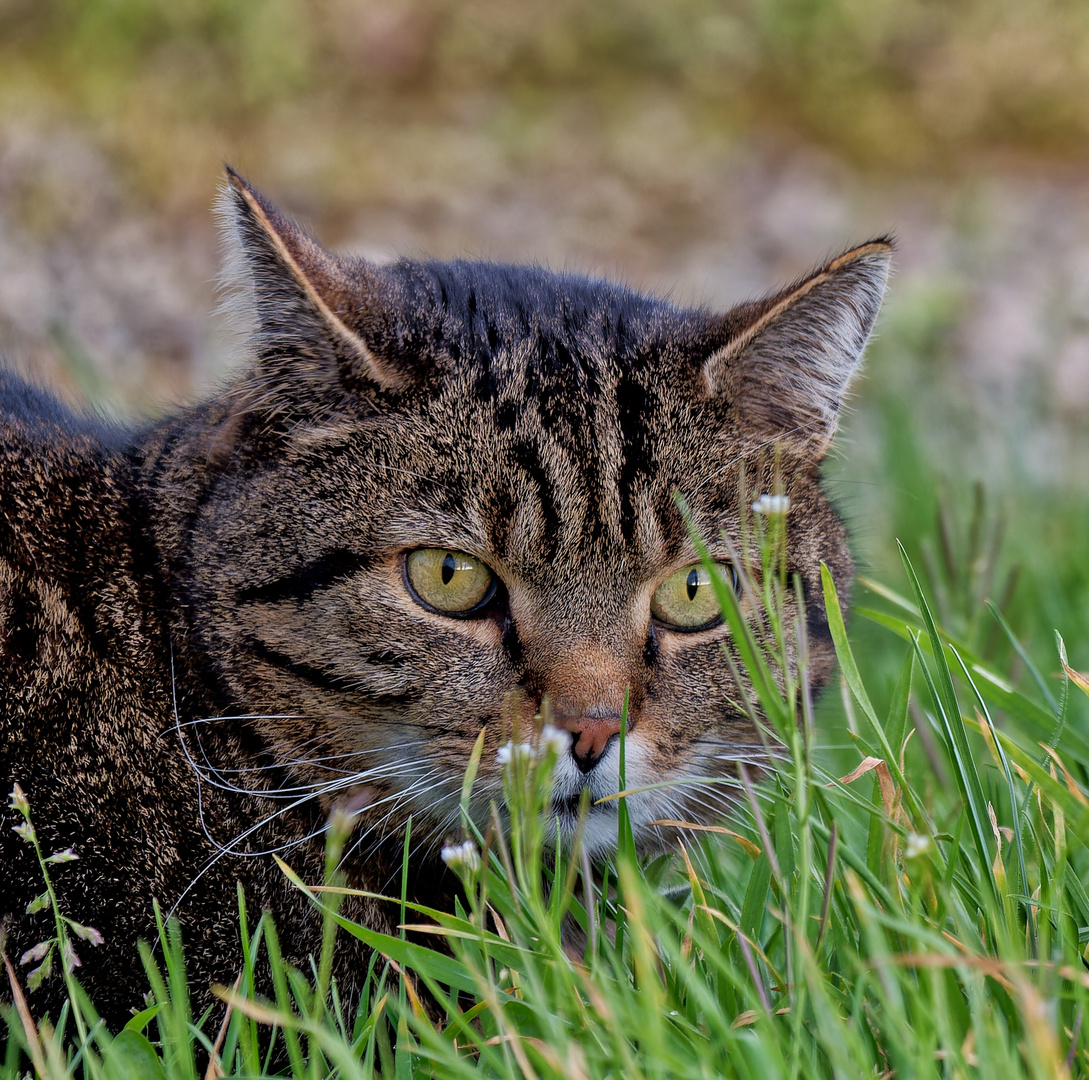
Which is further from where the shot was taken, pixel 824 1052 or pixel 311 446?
pixel 311 446

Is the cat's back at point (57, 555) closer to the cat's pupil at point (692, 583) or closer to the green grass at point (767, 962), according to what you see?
the green grass at point (767, 962)

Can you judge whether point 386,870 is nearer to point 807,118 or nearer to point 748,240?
point 748,240

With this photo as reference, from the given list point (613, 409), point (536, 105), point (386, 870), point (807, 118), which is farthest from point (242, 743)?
point (807, 118)

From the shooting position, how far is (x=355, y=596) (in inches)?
70.4

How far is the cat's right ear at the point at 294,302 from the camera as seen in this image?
1798 mm

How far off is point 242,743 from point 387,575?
1.20 feet

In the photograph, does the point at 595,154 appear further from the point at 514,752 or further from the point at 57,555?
the point at 514,752

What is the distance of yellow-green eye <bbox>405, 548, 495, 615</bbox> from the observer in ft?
5.93

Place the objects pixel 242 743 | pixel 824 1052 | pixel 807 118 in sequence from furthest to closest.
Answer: pixel 807 118 → pixel 242 743 → pixel 824 1052

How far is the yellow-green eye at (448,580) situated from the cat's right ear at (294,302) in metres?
0.29

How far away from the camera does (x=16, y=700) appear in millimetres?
1743

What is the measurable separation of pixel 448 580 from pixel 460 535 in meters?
0.07

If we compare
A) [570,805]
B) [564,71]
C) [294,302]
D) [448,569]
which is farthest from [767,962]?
[564,71]

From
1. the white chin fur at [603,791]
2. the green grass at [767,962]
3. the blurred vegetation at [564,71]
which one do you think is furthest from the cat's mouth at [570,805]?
the blurred vegetation at [564,71]
